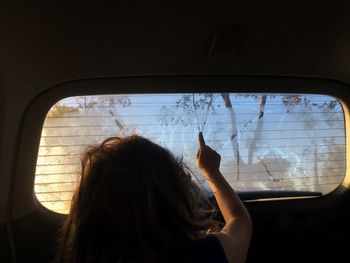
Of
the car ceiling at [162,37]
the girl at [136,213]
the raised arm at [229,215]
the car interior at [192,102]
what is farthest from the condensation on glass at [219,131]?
the girl at [136,213]

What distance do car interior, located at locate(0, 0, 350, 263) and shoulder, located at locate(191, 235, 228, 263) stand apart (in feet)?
2.62

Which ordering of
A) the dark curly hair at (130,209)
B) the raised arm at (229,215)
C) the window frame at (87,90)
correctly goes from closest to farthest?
the dark curly hair at (130,209) → the raised arm at (229,215) → the window frame at (87,90)

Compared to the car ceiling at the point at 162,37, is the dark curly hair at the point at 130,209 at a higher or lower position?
lower

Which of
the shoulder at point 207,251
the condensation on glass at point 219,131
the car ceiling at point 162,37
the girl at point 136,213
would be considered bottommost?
the shoulder at point 207,251

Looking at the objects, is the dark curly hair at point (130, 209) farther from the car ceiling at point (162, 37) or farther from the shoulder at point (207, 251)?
the car ceiling at point (162, 37)

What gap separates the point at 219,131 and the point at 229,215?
2.70 ft

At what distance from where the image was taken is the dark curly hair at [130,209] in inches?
52.1

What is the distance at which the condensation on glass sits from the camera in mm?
2287

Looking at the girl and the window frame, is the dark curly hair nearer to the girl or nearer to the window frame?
the girl

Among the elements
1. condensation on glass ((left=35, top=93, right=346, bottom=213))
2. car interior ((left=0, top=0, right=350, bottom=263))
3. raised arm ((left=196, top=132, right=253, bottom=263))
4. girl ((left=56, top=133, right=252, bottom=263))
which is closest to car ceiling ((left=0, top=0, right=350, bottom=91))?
car interior ((left=0, top=0, right=350, bottom=263))

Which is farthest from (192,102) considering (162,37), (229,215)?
(229,215)

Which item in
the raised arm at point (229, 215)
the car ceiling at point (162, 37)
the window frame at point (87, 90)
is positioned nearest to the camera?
the raised arm at point (229, 215)

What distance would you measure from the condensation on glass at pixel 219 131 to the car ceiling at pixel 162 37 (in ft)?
0.55

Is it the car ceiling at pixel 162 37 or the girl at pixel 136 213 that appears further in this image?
the car ceiling at pixel 162 37
